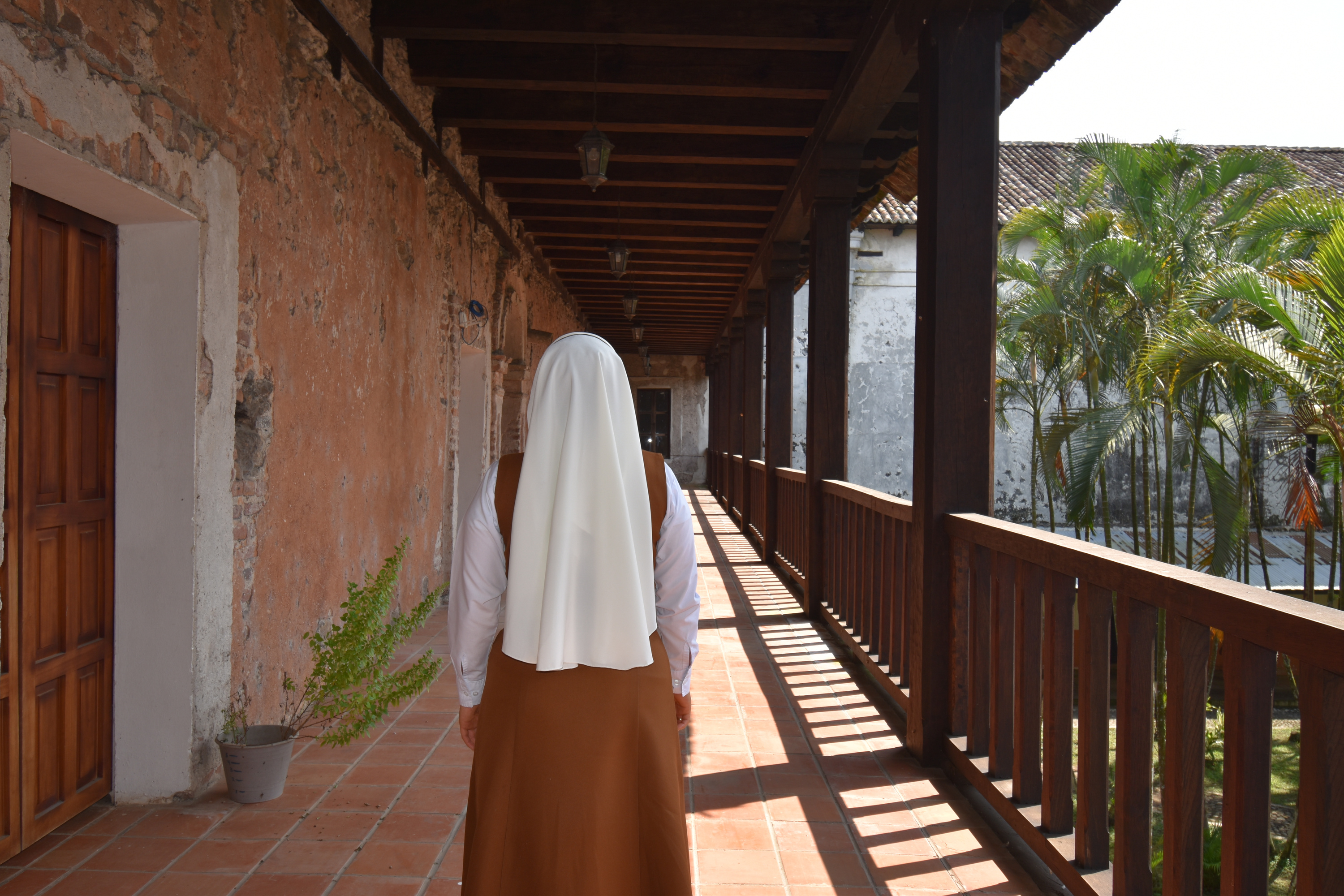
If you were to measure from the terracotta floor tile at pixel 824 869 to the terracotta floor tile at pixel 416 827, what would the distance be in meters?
1.03

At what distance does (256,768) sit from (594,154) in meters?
3.33

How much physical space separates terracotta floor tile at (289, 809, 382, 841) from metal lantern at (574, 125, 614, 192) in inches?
131

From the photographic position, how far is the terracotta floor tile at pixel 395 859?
2.50 metres

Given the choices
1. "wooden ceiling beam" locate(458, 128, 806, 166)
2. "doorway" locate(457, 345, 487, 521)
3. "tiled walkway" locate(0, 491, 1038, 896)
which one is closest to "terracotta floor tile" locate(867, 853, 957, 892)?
"tiled walkway" locate(0, 491, 1038, 896)

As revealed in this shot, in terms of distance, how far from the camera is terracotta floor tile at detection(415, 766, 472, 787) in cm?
317

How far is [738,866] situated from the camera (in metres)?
2.58

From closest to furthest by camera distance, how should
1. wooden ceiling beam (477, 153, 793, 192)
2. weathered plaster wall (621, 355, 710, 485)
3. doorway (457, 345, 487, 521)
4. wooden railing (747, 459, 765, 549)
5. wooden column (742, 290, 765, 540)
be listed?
wooden ceiling beam (477, 153, 793, 192) < doorway (457, 345, 487, 521) < wooden railing (747, 459, 765, 549) < wooden column (742, 290, 765, 540) < weathered plaster wall (621, 355, 710, 485)

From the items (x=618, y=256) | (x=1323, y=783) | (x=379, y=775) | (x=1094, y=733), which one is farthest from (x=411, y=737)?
(x=618, y=256)

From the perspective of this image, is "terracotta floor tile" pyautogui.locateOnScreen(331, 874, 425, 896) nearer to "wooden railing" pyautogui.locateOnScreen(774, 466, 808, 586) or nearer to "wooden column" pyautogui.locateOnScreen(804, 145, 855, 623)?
"wooden column" pyautogui.locateOnScreen(804, 145, 855, 623)

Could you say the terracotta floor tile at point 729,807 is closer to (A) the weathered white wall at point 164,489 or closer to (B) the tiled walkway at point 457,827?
(B) the tiled walkway at point 457,827

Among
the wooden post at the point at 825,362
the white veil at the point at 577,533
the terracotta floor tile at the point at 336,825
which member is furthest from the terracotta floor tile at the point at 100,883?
the wooden post at the point at 825,362

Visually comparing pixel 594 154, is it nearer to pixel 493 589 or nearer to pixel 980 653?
pixel 980 653

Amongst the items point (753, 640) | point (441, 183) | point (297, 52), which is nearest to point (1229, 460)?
point (753, 640)

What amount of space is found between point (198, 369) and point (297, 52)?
4.95 ft
